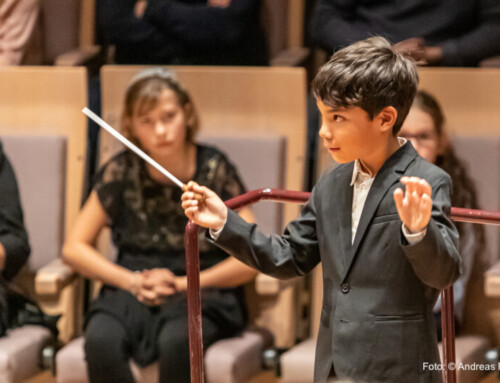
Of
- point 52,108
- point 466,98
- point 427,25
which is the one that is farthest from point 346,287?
point 52,108

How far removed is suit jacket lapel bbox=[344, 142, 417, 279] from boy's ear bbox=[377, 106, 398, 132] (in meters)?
0.04

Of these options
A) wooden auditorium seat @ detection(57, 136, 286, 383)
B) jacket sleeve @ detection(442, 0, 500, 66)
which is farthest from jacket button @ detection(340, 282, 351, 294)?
jacket sleeve @ detection(442, 0, 500, 66)

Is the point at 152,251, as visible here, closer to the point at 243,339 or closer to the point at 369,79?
the point at 243,339

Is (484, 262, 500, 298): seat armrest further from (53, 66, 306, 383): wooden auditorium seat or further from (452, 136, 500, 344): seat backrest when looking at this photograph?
(53, 66, 306, 383): wooden auditorium seat

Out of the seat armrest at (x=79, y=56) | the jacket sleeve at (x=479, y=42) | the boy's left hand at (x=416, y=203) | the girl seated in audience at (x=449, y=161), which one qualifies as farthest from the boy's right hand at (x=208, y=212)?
the seat armrest at (x=79, y=56)

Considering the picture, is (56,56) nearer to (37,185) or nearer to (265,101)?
(37,185)

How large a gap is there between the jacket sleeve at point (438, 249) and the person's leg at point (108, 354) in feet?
2.93

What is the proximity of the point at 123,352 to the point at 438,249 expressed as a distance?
94 centimetres

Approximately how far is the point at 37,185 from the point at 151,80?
1.18 ft

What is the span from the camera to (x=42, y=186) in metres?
1.88

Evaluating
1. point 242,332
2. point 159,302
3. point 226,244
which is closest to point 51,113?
point 159,302

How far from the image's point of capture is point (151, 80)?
70.0 inches

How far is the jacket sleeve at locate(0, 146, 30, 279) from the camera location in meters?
1.80

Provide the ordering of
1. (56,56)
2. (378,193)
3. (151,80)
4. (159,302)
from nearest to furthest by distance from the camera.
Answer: (378,193) < (159,302) < (151,80) < (56,56)
